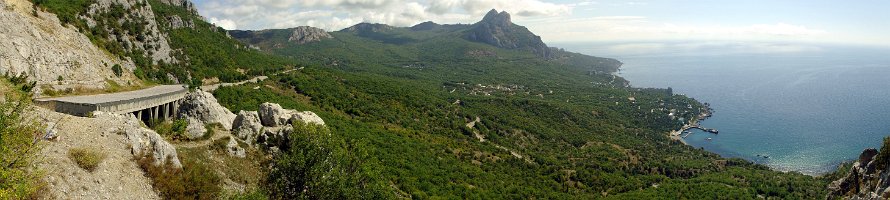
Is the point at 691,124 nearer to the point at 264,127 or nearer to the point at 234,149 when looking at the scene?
the point at 264,127

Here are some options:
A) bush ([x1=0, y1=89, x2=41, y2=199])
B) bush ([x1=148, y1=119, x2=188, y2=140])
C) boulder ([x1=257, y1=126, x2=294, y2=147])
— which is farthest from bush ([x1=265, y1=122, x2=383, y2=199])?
bush ([x1=0, y1=89, x2=41, y2=199])

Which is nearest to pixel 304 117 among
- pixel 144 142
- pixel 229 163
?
pixel 229 163

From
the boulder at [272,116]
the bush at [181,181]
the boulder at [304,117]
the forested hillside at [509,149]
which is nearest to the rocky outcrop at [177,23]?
the forested hillside at [509,149]

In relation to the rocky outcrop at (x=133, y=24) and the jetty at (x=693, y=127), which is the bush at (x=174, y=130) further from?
the jetty at (x=693, y=127)

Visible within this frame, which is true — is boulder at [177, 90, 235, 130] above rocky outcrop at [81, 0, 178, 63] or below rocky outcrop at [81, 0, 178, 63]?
below

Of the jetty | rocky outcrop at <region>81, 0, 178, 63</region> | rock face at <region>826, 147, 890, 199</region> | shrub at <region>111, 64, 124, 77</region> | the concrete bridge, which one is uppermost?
rocky outcrop at <region>81, 0, 178, 63</region>

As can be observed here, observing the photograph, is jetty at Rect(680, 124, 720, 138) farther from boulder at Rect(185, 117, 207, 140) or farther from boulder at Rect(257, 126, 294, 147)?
boulder at Rect(185, 117, 207, 140)
